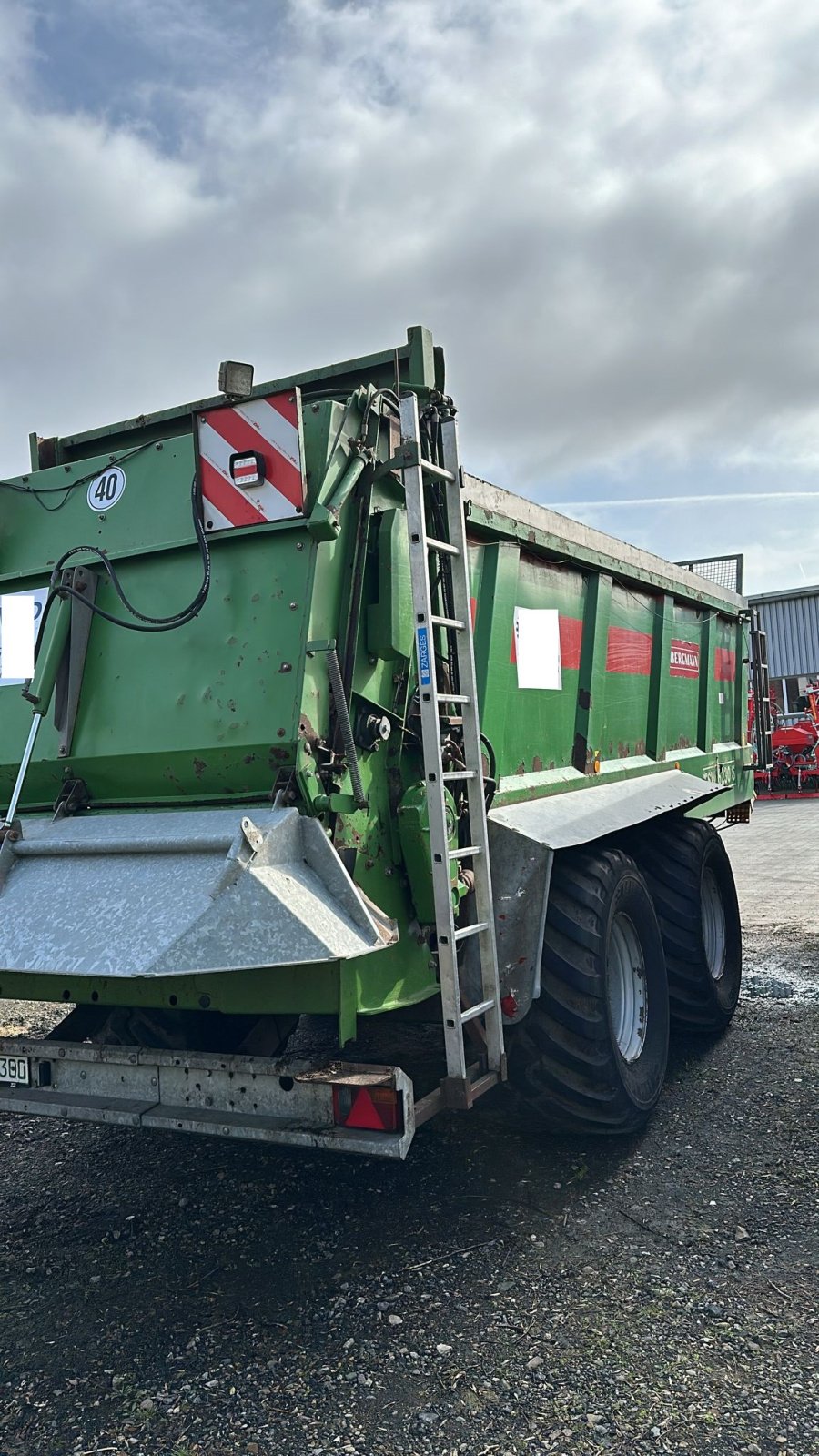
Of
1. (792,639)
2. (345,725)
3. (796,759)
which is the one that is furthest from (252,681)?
(792,639)

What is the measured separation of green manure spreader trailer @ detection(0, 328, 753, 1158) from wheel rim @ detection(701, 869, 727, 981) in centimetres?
156

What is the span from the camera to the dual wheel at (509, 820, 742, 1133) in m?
3.85

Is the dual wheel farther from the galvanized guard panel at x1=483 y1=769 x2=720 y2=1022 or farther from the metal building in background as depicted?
the metal building in background

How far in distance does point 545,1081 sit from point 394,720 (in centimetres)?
144

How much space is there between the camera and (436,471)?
351cm

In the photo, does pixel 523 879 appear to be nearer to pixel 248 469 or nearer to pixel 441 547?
pixel 441 547

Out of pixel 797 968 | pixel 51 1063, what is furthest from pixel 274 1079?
pixel 797 968

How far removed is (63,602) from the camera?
12.5 feet

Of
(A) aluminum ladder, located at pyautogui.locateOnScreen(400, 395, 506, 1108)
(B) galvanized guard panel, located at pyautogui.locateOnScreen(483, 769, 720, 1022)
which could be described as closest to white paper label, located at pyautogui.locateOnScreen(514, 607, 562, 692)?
(B) galvanized guard panel, located at pyautogui.locateOnScreen(483, 769, 720, 1022)

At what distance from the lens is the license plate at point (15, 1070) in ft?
11.3

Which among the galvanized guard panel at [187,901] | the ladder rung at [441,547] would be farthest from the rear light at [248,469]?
the galvanized guard panel at [187,901]

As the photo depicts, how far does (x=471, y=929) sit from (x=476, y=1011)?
26 cm

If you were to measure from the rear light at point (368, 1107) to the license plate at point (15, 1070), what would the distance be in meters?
1.14

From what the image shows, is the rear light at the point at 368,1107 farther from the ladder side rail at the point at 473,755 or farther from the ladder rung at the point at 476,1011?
the ladder side rail at the point at 473,755
